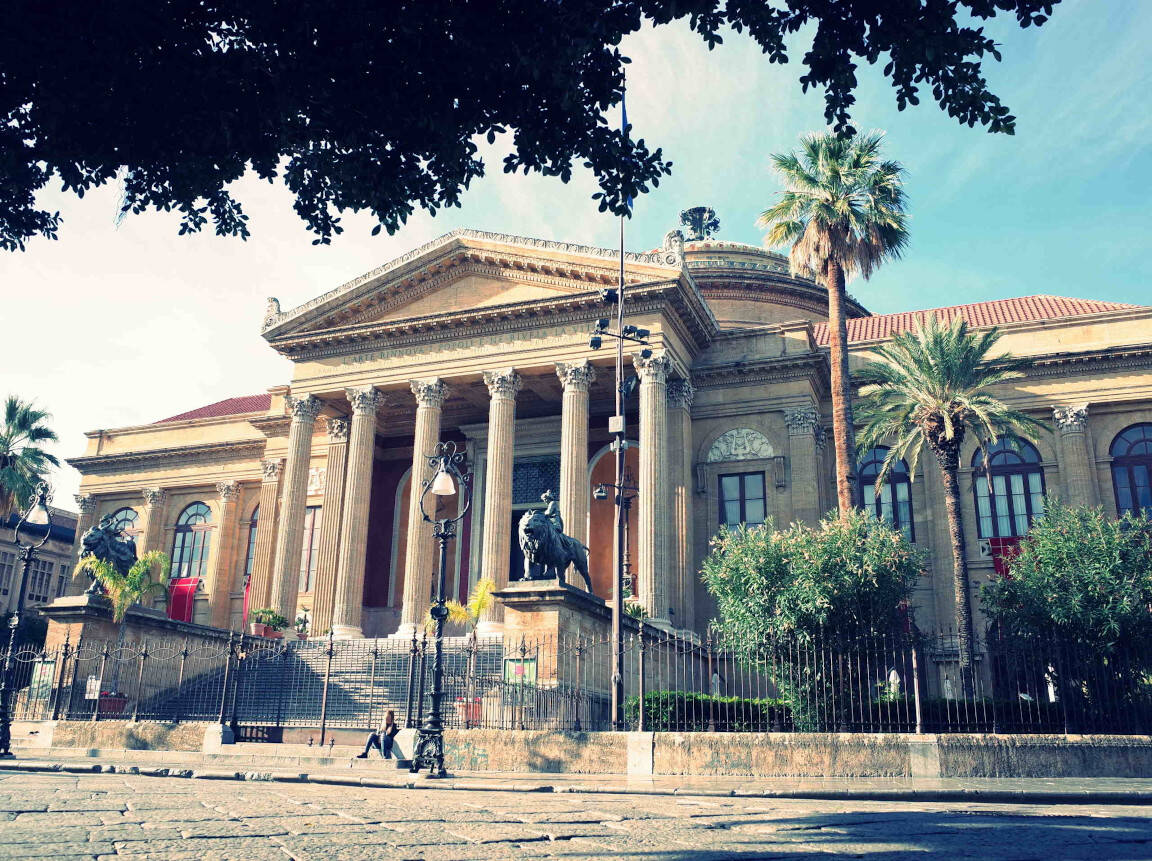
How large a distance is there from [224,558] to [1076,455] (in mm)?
31741

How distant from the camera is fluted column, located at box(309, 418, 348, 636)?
30.5 meters

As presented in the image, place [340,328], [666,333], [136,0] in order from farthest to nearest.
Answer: [340,328]
[666,333]
[136,0]

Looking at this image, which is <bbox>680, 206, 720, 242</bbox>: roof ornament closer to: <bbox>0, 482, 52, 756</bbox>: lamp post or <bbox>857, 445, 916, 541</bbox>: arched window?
<bbox>857, 445, 916, 541</bbox>: arched window

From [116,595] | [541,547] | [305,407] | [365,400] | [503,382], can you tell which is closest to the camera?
[541,547]

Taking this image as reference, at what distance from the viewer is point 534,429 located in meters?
36.1

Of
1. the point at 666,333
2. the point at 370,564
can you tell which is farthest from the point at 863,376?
the point at 370,564

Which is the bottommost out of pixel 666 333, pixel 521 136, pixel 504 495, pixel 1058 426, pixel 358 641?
pixel 358 641

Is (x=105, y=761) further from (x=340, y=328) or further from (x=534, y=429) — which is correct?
(x=534, y=429)

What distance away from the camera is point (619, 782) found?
43.6 feet

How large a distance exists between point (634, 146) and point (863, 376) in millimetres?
23060

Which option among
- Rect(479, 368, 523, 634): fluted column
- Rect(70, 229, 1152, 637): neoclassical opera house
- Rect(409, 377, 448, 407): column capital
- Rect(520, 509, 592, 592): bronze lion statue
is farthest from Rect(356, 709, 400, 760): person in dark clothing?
Rect(409, 377, 448, 407): column capital

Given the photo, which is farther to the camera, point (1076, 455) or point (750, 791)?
point (1076, 455)

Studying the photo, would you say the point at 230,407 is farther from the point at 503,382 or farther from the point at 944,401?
the point at 944,401

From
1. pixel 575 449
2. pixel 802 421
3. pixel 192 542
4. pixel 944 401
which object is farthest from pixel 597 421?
pixel 192 542
